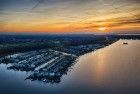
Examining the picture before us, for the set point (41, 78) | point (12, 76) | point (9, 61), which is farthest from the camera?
point (9, 61)

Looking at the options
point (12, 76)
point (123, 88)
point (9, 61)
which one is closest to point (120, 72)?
point (123, 88)

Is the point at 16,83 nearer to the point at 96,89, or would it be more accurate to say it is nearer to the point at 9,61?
the point at 96,89

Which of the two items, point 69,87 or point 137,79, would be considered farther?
point 137,79

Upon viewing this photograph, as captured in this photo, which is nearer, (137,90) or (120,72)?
(137,90)

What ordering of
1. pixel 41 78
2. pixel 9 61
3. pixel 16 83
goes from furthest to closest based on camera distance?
pixel 9 61 < pixel 41 78 < pixel 16 83

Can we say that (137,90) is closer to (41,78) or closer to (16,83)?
(41,78)

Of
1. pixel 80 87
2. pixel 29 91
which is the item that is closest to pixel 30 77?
pixel 29 91

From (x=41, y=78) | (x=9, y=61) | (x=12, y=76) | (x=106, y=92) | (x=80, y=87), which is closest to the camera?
(x=106, y=92)

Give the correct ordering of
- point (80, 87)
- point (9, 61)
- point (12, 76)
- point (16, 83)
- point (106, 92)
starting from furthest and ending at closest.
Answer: point (9, 61)
point (12, 76)
point (16, 83)
point (80, 87)
point (106, 92)
